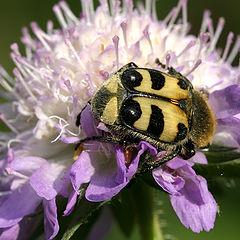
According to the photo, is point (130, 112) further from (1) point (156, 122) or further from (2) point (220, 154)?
(2) point (220, 154)

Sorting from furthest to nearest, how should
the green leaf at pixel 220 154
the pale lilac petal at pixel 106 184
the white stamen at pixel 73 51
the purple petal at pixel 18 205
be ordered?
the white stamen at pixel 73 51 → the purple petal at pixel 18 205 → the green leaf at pixel 220 154 → the pale lilac petal at pixel 106 184

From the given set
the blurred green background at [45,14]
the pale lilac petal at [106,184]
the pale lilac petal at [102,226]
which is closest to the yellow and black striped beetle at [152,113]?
the pale lilac petal at [106,184]

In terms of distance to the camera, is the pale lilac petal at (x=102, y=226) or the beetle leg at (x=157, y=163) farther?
the pale lilac petal at (x=102, y=226)

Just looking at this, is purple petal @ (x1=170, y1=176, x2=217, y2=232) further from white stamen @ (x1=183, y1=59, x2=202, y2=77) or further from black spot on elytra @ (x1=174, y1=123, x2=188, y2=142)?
white stamen @ (x1=183, y1=59, x2=202, y2=77)

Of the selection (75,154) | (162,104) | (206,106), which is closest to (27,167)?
(75,154)

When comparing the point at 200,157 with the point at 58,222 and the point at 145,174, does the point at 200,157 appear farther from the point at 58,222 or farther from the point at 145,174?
the point at 58,222

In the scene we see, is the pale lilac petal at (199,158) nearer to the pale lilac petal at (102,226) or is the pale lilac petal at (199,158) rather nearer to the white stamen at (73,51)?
the white stamen at (73,51)
